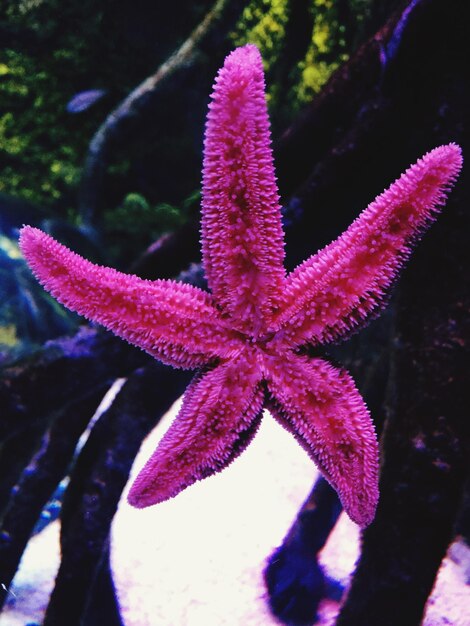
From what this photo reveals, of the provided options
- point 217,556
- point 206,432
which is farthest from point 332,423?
point 217,556

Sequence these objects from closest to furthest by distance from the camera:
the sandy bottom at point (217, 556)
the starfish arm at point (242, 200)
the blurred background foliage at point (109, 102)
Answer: the starfish arm at point (242, 200) < the sandy bottom at point (217, 556) < the blurred background foliage at point (109, 102)

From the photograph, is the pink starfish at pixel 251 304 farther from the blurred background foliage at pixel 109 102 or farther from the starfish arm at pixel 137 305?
the blurred background foliage at pixel 109 102

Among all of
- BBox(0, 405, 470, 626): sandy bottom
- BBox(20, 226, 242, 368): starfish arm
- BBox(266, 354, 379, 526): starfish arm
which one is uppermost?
BBox(20, 226, 242, 368): starfish arm

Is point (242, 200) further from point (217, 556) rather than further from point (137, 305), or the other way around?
point (217, 556)

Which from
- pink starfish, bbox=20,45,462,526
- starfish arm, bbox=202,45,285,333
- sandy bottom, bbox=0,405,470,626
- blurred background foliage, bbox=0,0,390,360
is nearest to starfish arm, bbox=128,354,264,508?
pink starfish, bbox=20,45,462,526

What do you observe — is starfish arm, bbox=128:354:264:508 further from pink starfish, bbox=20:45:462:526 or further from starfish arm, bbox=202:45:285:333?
starfish arm, bbox=202:45:285:333

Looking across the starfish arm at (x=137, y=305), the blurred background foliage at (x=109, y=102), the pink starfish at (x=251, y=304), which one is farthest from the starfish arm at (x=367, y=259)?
the blurred background foliage at (x=109, y=102)

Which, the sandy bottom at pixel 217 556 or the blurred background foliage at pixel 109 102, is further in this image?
the blurred background foliage at pixel 109 102
